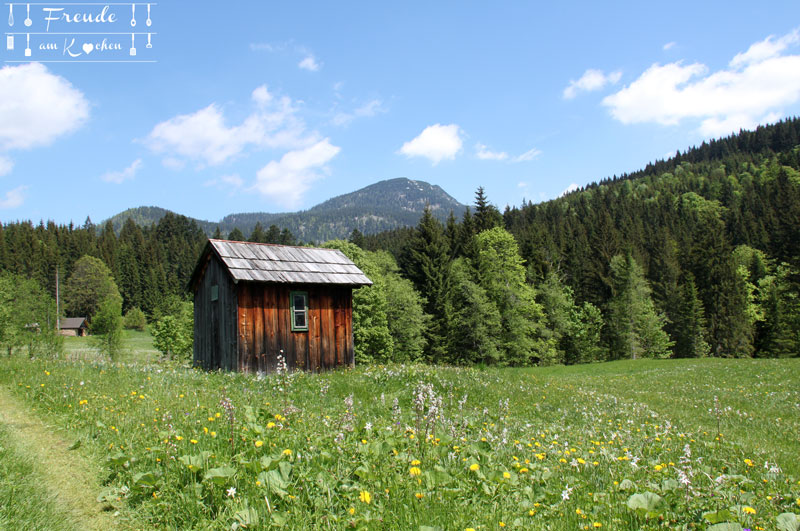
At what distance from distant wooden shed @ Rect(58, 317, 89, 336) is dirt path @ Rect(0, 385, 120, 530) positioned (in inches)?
4394

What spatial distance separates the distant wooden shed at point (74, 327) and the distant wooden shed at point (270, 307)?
3852 inches

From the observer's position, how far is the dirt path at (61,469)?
4.87 meters

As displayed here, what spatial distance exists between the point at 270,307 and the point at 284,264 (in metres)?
2.11

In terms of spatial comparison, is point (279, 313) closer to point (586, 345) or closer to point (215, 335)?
point (215, 335)

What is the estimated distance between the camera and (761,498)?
4.76 metres

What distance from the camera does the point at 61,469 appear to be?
5.95 meters

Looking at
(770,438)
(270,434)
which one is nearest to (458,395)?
(770,438)

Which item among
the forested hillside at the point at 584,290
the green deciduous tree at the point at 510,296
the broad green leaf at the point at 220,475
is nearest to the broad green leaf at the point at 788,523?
the broad green leaf at the point at 220,475

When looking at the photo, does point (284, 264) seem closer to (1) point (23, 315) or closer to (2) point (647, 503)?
(2) point (647, 503)

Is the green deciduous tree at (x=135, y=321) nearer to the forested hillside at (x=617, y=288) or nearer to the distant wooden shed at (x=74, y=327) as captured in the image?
the distant wooden shed at (x=74, y=327)

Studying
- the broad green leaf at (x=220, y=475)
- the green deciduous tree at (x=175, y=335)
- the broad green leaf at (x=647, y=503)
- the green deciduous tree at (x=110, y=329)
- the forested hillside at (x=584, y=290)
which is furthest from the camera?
the green deciduous tree at (x=175, y=335)

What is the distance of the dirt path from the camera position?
487 cm

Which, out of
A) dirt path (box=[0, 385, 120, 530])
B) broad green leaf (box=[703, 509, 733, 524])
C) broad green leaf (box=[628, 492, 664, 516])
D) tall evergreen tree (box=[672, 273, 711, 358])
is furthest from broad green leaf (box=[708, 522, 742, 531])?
tall evergreen tree (box=[672, 273, 711, 358])

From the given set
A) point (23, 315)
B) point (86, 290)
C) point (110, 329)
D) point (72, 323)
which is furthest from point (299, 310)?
point (86, 290)
